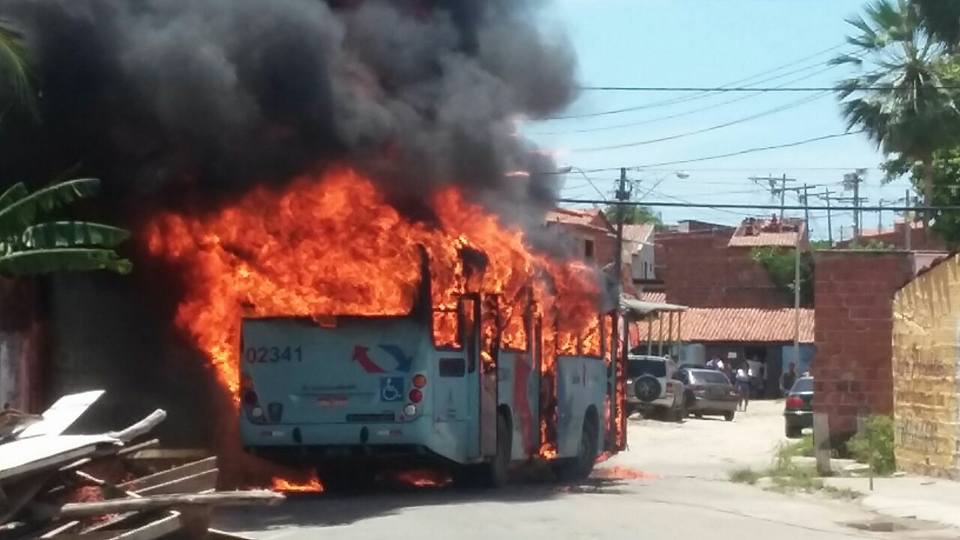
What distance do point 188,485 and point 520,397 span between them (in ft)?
43.7

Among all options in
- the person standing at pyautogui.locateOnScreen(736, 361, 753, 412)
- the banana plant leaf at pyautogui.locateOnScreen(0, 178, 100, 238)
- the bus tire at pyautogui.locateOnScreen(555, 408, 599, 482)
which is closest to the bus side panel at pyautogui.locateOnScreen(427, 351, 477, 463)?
the banana plant leaf at pyautogui.locateOnScreen(0, 178, 100, 238)

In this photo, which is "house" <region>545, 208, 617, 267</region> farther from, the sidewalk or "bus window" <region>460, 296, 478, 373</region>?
"bus window" <region>460, 296, 478, 373</region>

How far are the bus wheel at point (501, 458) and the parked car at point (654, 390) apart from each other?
969 inches

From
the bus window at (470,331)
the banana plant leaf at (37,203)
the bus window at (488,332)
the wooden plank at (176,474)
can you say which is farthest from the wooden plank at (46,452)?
the bus window at (488,332)

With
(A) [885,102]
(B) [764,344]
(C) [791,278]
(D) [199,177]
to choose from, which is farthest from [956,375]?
(C) [791,278]

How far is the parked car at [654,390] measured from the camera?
1753 inches

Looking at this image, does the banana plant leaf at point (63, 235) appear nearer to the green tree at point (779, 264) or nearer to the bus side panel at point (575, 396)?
the bus side panel at point (575, 396)

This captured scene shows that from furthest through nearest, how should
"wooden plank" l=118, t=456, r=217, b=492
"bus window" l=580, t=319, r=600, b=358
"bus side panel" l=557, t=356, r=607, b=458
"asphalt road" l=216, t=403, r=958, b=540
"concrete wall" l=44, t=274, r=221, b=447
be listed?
"bus window" l=580, t=319, r=600, b=358 < "bus side panel" l=557, t=356, r=607, b=458 < "concrete wall" l=44, t=274, r=221, b=447 < "asphalt road" l=216, t=403, r=958, b=540 < "wooden plank" l=118, t=456, r=217, b=492

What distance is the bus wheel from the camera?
1958cm

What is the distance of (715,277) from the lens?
90.4m

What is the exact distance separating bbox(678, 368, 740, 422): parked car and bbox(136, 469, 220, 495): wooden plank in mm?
40598

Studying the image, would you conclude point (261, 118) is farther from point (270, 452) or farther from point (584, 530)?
point (584, 530)

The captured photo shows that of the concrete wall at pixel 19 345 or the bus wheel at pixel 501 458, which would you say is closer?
the bus wheel at pixel 501 458

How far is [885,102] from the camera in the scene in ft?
119
